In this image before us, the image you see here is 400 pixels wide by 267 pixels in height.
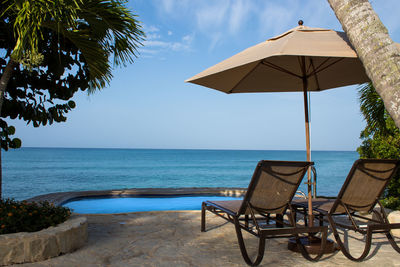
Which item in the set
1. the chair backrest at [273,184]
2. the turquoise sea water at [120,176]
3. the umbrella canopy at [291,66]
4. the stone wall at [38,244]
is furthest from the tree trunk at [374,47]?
the turquoise sea water at [120,176]

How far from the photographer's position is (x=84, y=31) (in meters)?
4.05

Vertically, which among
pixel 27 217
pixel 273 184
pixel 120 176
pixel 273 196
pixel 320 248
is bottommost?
pixel 120 176

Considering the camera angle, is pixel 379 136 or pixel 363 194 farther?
pixel 379 136

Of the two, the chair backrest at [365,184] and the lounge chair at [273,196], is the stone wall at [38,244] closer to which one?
the lounge chair at [273,196]

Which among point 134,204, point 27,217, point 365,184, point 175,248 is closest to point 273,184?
point 365,184

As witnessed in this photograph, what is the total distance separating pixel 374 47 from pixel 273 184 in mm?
1345

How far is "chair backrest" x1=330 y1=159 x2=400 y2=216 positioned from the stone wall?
2463 mm

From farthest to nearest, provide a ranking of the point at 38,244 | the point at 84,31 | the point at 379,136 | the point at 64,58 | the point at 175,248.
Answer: the point at 379,136 → the point at 64,58 → the point at 84,31 → the point at 175,248 → the point at 38,244

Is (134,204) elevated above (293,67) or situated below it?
below

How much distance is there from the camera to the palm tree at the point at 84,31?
3.18 metres

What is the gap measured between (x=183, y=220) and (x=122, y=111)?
48.6 m

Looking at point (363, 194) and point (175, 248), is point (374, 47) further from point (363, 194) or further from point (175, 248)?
point (175, 248)

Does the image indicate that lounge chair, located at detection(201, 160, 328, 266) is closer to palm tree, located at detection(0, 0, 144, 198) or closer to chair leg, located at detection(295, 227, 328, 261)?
chair leg, located at detection(295, 227, 328, 261)

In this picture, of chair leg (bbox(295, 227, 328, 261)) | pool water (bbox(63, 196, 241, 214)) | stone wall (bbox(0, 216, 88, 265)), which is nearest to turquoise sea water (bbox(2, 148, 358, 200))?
pool water (bbox(63, 196, 241, 214))
